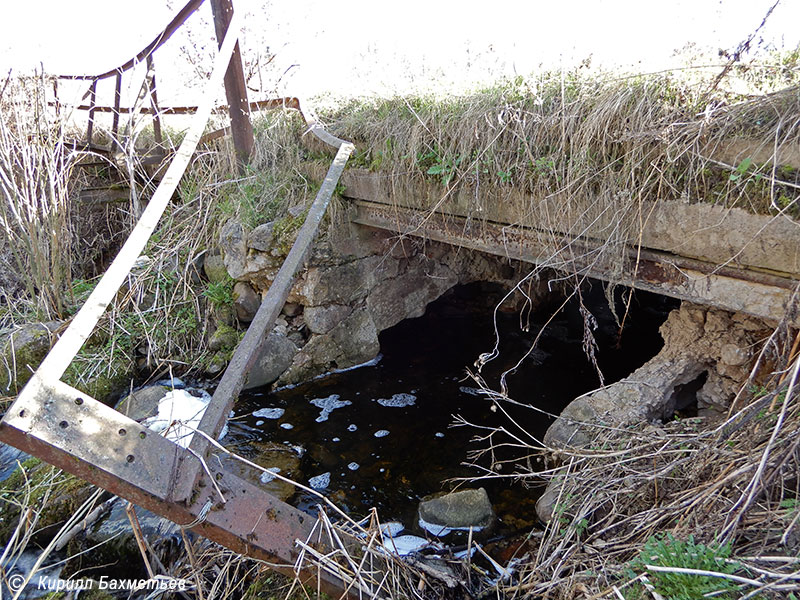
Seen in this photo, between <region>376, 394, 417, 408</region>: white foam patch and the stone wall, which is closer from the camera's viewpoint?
<region>376, 394, 417, 408</region>: white foam patch

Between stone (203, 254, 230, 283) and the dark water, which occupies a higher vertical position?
stone (203, 254, 230, 283)

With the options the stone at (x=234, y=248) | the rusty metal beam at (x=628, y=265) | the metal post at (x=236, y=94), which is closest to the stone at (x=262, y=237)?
the stone at (x=234, y=248)

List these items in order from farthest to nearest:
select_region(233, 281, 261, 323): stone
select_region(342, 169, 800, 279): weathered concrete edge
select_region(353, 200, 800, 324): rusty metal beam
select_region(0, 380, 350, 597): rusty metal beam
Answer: select_region(233, 281, 261, 323): stone → select_region(353, 200, 800, 324): rusty metal beam → select_region(342, 169, 800, 279): weathered concrete edge → select_region(0, 380, 350, 597): rusty metal beam

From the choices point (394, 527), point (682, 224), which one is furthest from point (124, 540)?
point (682, 224)

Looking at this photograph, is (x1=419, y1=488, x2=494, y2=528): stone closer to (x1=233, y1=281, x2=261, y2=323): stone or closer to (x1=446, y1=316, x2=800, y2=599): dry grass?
(x1=446, y1=316, x2=800, y2=599): dry grass

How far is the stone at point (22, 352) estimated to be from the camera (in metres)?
4.23

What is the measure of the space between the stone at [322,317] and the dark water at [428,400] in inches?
18.3

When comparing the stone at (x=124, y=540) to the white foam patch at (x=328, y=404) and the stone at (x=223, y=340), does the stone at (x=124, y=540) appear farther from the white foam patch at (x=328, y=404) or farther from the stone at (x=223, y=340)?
the stone at (x=223, y=340)

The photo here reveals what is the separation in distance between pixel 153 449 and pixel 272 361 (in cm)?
285

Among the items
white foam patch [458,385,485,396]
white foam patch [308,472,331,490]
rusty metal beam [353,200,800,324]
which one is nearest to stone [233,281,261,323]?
rusty metal beam [353,200,800,324]

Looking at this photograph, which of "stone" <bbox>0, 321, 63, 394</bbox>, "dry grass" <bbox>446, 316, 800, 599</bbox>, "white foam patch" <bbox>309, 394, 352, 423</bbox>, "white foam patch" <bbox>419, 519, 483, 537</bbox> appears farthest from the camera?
"stone" <bbox>0, 321, 63, 394</bbox>

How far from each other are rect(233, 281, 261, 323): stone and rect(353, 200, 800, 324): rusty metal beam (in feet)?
5.53

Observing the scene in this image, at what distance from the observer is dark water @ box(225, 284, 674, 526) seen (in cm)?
331

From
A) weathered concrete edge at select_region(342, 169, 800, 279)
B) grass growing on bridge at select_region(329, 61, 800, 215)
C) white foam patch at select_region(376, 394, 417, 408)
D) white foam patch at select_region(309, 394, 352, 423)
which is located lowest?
white foam patch at select_region(309, 394, 352, 423)
